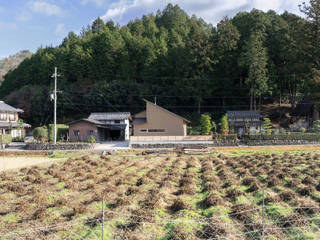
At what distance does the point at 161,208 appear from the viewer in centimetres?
676

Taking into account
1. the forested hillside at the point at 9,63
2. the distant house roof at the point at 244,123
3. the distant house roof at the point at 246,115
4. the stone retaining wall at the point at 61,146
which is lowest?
the stone retaining wall at the point at 61,146

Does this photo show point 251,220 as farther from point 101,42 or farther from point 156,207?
point 101,42

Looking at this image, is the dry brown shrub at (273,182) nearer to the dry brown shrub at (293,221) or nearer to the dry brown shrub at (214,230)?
the dry brown shrub at (293,221)

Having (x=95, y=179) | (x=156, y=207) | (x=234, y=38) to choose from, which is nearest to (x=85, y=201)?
(x=156, y=207)

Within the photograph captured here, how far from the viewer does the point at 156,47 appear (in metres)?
52.4

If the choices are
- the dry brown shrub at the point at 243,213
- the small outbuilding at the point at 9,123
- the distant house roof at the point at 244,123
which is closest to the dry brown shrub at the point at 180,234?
the dry brown shrub at the point at 243,213

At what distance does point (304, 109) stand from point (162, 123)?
2190cm

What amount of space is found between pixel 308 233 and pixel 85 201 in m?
5.91

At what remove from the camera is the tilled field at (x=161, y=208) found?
527 centimetres

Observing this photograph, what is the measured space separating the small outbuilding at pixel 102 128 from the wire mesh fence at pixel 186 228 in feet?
83.4

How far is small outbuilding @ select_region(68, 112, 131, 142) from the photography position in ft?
100

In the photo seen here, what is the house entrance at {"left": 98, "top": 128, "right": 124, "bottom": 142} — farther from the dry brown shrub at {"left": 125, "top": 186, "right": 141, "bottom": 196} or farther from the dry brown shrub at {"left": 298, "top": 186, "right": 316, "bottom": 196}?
the dry brown shrub at {"left": 298, "top": 186, "right": 316, "bottom": 196}

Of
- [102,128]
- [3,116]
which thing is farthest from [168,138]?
[3,116]

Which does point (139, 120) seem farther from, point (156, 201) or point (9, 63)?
point (9, 63)
